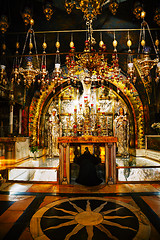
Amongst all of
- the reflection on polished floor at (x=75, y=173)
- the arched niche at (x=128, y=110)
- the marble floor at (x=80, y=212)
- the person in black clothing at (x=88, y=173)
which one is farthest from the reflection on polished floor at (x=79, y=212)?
the arched niche at (x=128, y=110)

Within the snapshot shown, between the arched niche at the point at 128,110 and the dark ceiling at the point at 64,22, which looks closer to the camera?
the dark ceiling at the point at 64,22

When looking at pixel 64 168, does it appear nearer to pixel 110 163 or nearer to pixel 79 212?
pixel 110 163

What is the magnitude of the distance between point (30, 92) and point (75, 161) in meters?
6.18

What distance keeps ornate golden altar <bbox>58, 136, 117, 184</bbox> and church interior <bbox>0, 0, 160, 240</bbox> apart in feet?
0.10

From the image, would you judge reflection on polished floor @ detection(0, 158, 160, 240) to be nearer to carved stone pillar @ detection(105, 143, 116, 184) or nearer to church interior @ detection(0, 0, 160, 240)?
church interior @ detection(0, 0, 160, 240)

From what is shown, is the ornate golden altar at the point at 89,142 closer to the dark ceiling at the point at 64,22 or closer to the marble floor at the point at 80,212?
the marble floor at the point at 80,212

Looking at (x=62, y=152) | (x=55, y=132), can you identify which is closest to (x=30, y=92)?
(x=55, y=132)

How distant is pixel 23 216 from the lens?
111 inches

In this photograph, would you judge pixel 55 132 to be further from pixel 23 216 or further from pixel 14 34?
pixel 23 216

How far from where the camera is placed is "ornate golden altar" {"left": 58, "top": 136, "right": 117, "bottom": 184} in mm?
4750

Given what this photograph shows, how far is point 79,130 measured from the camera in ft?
28.1

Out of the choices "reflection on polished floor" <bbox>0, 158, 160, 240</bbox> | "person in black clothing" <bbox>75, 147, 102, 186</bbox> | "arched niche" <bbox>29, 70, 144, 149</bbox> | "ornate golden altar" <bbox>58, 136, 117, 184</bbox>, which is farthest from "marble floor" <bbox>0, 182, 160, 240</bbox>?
"arched niche" <bbox>29, 70, 144, 149</bbox>

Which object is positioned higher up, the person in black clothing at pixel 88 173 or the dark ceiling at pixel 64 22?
the dark ceiling at pixel 64 22

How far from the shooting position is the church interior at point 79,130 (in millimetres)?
2734
